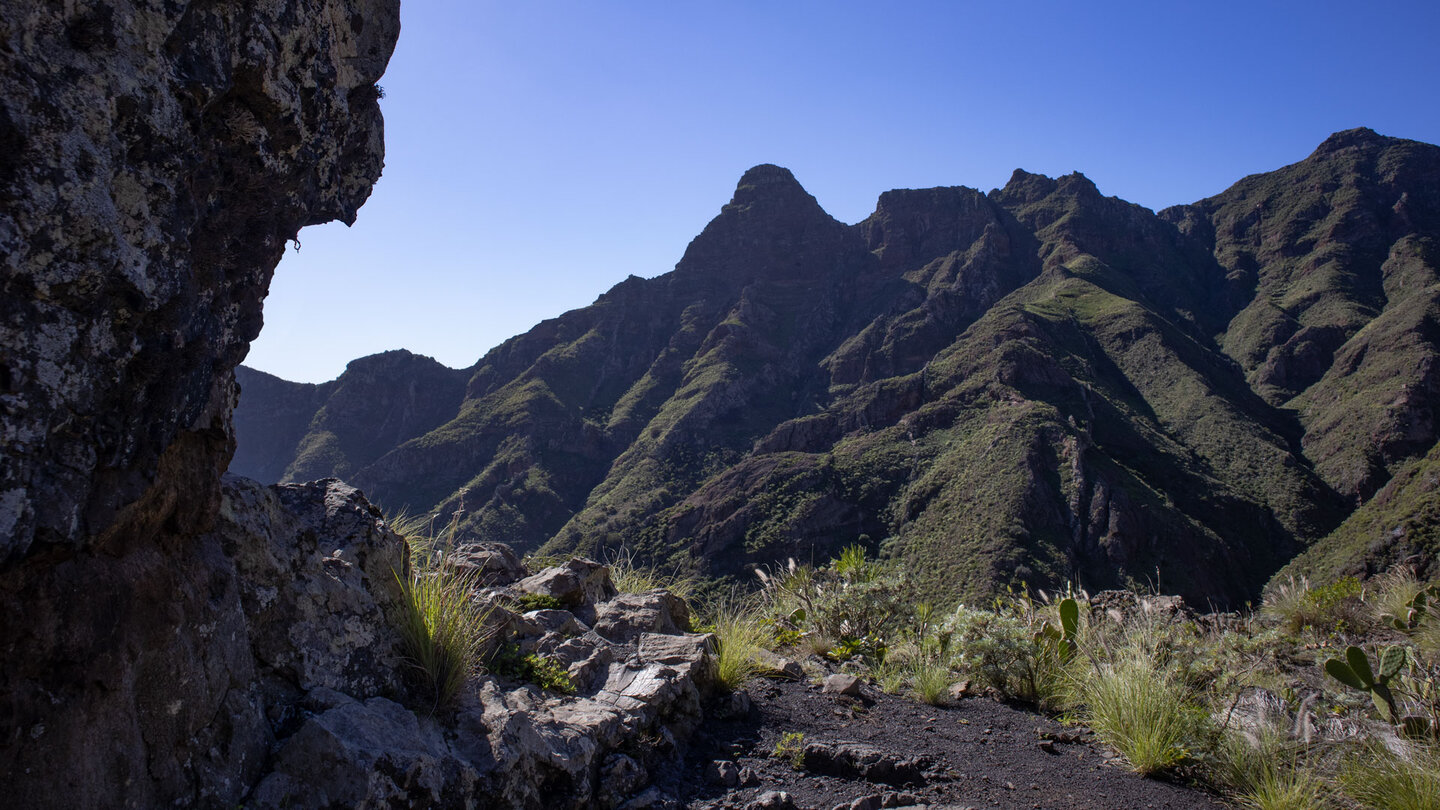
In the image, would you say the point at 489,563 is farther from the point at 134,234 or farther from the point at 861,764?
the point at 134,234

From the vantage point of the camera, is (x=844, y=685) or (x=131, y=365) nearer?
(x=131, y=365)

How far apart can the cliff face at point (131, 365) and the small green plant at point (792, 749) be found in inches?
125

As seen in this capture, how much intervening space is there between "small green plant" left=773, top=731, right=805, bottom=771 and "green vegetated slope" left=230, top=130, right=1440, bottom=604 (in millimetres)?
9056

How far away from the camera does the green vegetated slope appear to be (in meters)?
51.2

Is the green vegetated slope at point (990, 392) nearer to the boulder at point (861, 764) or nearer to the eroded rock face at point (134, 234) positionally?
the boulder at point (861, 764)

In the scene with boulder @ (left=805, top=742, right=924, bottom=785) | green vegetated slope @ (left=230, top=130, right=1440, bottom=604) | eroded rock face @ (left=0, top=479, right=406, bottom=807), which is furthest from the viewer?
green vegetated slope @ (left=230, top=130, right=1440, bottom=604)

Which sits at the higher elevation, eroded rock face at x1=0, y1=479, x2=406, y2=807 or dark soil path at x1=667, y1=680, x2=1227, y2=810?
eroded rock face at x1=0, y1=479, x2=406, y2=807

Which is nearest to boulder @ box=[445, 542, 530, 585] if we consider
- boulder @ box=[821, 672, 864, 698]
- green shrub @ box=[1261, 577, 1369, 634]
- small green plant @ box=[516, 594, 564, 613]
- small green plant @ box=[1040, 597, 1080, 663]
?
small green plant @ box=[516, 594, 564, 613]

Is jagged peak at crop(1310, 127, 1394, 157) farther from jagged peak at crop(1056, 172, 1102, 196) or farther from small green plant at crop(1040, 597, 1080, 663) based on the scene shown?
small green plant at crop(1040, 597, 1080, 663)

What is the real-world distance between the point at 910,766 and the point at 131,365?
183 inches

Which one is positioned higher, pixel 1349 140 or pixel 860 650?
pixel 1349 140

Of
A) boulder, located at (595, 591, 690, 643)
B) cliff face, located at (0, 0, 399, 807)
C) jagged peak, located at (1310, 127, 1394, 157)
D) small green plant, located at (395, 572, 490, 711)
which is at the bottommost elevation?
boulder, located at (595, 591, 690, 643)

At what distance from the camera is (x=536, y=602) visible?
6.39 m

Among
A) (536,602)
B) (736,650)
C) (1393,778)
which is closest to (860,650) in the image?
(736,650)
